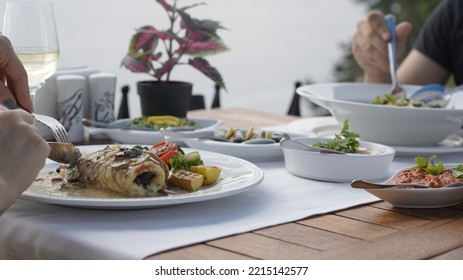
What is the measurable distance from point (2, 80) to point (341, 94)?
0.85m

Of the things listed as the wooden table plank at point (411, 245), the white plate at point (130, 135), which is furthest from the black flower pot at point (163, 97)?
the wooden table plank at point (411, 245)

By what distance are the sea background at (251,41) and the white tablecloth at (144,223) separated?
4.17 m

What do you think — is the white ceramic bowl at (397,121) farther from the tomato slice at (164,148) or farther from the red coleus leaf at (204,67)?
the tomato slice at (164,148)

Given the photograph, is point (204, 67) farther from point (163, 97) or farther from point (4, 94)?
point (4, 94)

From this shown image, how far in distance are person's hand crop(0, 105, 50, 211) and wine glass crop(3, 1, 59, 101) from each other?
0.48 m

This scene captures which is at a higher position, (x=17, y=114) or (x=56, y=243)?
(x=17, y=114)

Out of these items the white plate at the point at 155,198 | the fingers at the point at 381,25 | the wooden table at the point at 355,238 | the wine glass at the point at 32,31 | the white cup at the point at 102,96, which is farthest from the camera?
the fingers at the point at 381,25

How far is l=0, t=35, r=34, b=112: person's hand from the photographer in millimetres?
1241

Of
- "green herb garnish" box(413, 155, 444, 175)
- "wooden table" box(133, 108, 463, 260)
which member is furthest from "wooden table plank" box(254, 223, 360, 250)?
"green herb garnish" box(413, 155, 444, 175)

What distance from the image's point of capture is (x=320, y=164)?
3.99 ft

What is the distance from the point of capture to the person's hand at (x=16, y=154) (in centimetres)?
91
